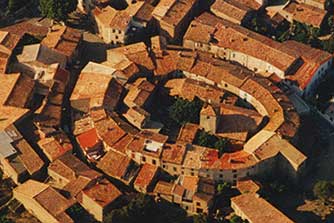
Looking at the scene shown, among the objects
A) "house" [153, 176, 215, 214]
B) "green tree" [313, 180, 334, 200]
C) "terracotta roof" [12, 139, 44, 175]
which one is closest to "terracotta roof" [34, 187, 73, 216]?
"terracotta roof" [12, 139, 44, 175]

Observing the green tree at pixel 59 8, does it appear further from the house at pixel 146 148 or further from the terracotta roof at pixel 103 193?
the terracotta roof at pixel 103 193

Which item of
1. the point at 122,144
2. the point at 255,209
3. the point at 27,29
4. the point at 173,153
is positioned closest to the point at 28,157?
the point at 122,144

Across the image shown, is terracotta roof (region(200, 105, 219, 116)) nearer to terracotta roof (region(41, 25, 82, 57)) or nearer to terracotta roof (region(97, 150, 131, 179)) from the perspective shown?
terracotta roof (region(97, 150, 131, 179))

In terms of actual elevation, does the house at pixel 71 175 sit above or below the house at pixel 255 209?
below

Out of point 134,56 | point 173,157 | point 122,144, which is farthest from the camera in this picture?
point 134,56

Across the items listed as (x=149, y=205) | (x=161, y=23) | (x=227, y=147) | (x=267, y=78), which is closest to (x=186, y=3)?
(x=161, y=23)

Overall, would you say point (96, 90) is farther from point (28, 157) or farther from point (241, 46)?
point (241, 46)

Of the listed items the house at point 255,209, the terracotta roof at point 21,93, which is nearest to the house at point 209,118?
the house at point 255,209
